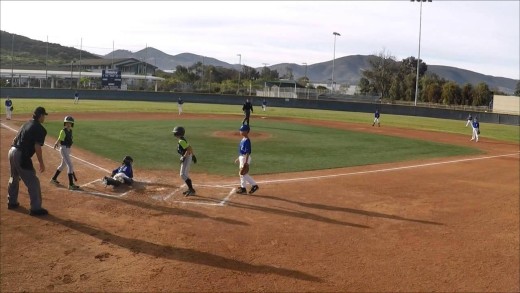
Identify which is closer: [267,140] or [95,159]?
[95,159]

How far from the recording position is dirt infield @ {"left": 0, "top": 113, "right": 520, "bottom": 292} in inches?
281

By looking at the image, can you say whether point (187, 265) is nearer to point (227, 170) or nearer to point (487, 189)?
point (227, 170)

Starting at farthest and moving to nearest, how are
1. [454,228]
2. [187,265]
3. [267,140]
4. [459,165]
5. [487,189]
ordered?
1. [267,140]
2. [459,165]
3. [487,189]
4. [454,228]
5. [187,265]

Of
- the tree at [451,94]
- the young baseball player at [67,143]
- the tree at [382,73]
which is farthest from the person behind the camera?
the tree at [382,73]

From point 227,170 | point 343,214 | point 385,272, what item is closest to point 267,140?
point 227,170

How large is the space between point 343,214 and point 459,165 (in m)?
10.7

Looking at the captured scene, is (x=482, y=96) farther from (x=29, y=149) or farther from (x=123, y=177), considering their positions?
(x=29, y=149)

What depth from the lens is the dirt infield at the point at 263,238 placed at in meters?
7.14

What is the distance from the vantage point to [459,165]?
762 inches

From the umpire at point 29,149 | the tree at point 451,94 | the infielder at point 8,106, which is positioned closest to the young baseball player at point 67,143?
the umpire at point 29,149

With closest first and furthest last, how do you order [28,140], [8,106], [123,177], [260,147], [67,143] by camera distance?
1. [28,140]
2. [67,143]
3. [123,177]
4. [260,147]
5. [8,106]

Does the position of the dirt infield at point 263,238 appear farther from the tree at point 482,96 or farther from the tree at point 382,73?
the tree at point 382,73

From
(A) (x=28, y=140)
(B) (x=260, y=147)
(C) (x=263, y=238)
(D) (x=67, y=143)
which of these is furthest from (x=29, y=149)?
(B) (x=260, y=147)

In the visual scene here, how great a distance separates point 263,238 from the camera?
8.95 meters
